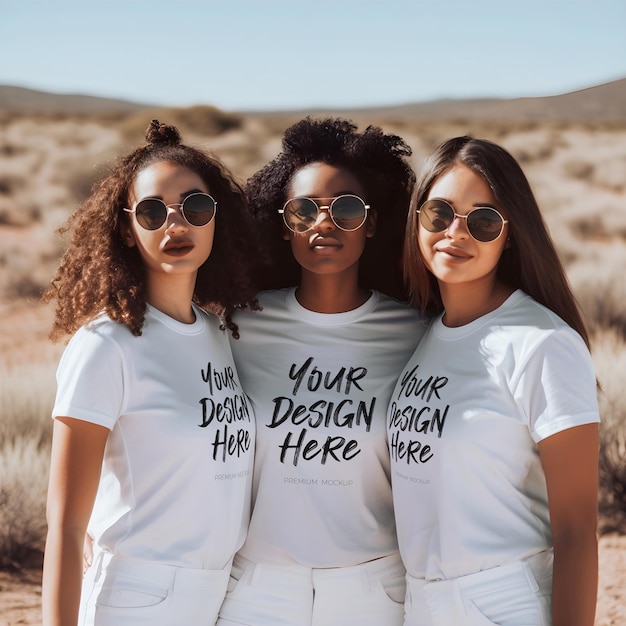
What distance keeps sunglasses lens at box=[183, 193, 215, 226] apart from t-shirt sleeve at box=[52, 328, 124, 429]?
1.69 ft

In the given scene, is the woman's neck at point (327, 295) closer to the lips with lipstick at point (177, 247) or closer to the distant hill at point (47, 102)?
the lips with lipstick at point (177, 247)

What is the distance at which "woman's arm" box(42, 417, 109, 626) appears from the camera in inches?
101

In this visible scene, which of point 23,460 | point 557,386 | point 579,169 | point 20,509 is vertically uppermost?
point 579,169

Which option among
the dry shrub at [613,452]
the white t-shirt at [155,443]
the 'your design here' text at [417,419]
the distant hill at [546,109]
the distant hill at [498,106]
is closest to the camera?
the white t-shirt at [155,443]

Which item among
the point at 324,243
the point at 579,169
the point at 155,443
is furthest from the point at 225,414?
the point at 579,169

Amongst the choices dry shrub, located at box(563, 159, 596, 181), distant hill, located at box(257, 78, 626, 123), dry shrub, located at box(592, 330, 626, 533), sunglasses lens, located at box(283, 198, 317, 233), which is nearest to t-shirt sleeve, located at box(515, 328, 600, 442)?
sunglasses lens, located at box(283, 198, 317, 233)

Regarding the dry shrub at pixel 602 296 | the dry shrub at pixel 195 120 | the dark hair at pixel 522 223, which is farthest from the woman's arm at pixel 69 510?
the dry shrub at pixel 195 120

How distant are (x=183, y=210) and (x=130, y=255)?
0.24 m

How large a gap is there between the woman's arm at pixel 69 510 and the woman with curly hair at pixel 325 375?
2.02 feet

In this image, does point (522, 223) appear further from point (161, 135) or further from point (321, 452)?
point (161, 135)

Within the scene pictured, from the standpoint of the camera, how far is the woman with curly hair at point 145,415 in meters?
2.62

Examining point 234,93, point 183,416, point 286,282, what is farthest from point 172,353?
point 234,93

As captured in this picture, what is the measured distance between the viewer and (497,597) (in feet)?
8.79

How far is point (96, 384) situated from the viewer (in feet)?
8.66
